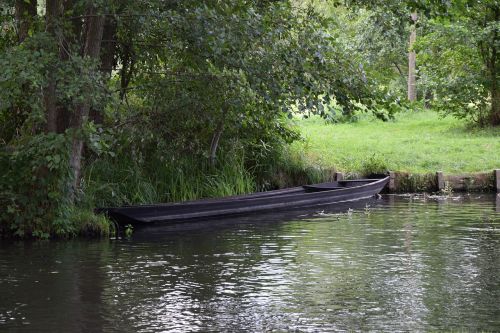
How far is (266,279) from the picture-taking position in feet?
40.6

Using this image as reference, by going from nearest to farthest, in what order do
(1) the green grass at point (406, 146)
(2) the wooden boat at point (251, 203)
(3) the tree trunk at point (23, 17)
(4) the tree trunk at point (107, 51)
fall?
(3) the tree trunk at point (23, 17) < (2) the wooden boat at point (251, 203) < (4) the tree trunk at point (107, 51) < (1) the green grass at point (406, 146)

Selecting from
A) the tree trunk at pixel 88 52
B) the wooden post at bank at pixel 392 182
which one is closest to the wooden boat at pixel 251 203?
the wooden post at bank at pixel 392 182

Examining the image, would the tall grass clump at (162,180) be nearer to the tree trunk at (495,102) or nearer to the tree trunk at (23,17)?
the tree trunk at (23,17)

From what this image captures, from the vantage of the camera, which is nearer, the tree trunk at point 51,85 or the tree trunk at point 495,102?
the tree trunk at point 51,85

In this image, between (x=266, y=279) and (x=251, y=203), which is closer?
(x=266, y=279)

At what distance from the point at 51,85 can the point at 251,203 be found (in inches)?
232

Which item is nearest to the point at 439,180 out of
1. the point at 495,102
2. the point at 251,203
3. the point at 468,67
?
the point at 251,203

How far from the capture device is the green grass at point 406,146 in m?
24.3

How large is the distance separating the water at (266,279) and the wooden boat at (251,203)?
0.55 meters

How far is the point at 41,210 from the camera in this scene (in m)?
15.7

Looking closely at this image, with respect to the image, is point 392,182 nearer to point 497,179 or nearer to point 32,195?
point 497,179

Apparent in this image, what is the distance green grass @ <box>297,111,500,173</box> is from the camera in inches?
958

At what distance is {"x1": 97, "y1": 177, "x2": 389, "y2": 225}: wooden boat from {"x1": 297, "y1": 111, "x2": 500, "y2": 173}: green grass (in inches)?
62.5

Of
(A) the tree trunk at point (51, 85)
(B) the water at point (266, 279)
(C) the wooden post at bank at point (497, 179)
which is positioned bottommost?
(B) the water at point (266, 279)
